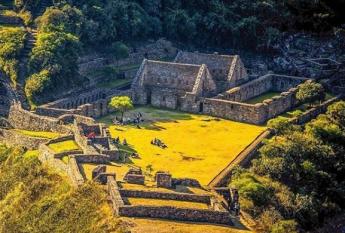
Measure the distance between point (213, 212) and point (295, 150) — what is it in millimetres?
17836

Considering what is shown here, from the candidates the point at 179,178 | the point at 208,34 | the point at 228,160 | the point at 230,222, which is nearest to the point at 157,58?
the point at 208,34

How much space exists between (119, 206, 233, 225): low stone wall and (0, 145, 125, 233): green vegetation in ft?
7.48

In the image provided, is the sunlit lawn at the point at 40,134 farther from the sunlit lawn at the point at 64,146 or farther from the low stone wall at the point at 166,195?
the low stone wall at the point at 166,195

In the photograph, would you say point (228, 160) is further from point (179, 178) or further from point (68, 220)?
point (68, 220)

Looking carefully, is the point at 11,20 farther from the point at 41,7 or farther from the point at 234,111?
the point at 234,111

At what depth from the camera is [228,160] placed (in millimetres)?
69250

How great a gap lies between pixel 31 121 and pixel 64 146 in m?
9.40

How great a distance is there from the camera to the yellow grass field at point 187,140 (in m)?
66.7

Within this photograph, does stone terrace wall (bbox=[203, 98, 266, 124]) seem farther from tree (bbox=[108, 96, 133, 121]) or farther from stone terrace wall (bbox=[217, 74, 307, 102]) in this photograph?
tree (bbox=[108, 96, 133, 121])

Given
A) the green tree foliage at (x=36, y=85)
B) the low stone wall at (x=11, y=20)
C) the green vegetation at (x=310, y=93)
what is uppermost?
the low stone wall at (x=11, y=20)

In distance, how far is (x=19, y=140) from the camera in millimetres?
71875

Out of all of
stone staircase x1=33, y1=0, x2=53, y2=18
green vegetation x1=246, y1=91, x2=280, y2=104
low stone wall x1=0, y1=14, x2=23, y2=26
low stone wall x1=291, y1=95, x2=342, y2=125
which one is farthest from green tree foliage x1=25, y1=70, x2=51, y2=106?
low stone wall x1=291, y1=95, x2=342, y2=125

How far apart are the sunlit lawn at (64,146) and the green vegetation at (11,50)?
17.3 m

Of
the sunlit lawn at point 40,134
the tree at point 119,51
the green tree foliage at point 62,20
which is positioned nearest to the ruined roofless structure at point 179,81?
the tree at point 119,51
